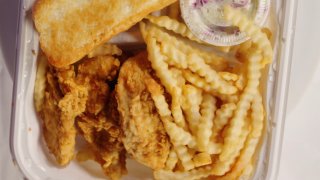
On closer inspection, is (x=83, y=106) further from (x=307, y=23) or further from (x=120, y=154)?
(x=307, y=23)

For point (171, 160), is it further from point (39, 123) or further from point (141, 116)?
point (39, 123)

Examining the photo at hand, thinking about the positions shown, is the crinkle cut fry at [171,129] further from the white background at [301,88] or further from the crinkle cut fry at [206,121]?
the white background at [301,88]

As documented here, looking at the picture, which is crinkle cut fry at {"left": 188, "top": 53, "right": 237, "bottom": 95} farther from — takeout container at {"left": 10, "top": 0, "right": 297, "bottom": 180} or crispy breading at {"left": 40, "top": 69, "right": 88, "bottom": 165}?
crispy breading at {"left": 40, "top": 69, "right": 88, "bottom": 165}

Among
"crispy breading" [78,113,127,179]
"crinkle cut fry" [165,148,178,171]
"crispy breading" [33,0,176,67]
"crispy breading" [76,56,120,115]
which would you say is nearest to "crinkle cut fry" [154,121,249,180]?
"crinkle cut fry" [165,148,178,171]

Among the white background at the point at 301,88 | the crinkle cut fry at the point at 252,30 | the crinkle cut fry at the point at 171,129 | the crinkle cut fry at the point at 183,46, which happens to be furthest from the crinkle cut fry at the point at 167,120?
the white background at the point at 301,88

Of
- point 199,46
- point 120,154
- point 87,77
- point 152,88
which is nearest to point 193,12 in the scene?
point 199,46

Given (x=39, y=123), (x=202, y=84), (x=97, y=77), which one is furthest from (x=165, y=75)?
(x=39, y=123)
